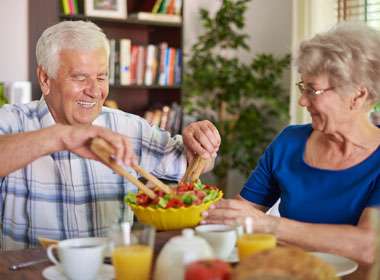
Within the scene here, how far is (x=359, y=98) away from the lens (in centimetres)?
194

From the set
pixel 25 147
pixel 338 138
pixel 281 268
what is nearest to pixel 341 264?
pixel 281 268

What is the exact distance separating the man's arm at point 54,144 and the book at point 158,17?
2.56 meters

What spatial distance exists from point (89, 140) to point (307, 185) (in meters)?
0.79

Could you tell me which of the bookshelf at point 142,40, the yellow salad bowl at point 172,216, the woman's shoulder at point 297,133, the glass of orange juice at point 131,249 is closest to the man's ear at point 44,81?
the yellow salad bowl at point 172,216

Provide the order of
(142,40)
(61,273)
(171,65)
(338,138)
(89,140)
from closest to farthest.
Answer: (61,273) < (89,140) < (338,138) < (171,65) < (142,40)

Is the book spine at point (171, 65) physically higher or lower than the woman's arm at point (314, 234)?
higher

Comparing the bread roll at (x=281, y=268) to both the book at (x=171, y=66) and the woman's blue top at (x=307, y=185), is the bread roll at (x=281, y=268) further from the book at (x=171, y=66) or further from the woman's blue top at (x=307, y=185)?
the book at (x=171, y=66)

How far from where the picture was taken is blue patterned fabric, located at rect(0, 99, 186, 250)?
6.56 ft

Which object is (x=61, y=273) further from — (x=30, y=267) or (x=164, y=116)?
(x=164, y=116)

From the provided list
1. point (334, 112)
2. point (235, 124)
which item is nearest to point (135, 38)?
point (235, 124)

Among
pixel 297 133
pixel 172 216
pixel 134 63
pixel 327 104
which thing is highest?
pixel 134 63

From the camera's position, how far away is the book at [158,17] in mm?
4059

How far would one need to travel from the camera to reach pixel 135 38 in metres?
4.38

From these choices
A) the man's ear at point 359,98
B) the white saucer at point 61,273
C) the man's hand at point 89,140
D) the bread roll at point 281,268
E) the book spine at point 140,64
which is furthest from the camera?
the book spine at point 140,64
